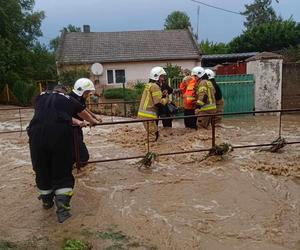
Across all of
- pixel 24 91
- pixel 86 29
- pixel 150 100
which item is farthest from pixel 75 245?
pixel 86 29

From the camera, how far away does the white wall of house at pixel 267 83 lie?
13383mm

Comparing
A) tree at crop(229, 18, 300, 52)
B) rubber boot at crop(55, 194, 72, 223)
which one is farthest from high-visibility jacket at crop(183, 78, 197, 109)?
tree at crop(229, 18, 300, 52)

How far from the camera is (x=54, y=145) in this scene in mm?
5086

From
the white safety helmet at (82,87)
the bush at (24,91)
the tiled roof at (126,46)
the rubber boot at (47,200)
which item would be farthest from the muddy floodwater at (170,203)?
the tiled roof at (126,46)

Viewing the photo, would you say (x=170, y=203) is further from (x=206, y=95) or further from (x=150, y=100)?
(x=206, y=95)

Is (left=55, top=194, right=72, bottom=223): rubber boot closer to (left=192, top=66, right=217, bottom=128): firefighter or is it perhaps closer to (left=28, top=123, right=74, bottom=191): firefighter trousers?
(left=28, top=123, right=74, bottom=191): firefighter trousers

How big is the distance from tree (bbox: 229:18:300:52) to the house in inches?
249

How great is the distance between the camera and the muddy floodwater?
4.79 meters

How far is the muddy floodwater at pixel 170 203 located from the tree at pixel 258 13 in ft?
212

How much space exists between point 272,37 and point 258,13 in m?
35.4

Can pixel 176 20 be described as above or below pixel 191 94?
above

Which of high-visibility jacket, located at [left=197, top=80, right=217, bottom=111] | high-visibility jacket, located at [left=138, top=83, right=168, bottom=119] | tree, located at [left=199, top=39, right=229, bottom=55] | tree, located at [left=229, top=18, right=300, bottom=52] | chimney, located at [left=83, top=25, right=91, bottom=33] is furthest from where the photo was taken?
tree, located at [left=199, top=39, right=229, bottom=55]

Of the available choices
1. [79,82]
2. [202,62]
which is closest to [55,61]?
[202,62]

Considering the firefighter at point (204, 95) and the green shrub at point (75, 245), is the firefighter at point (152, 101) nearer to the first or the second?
the firefighter at point (204, 95)
